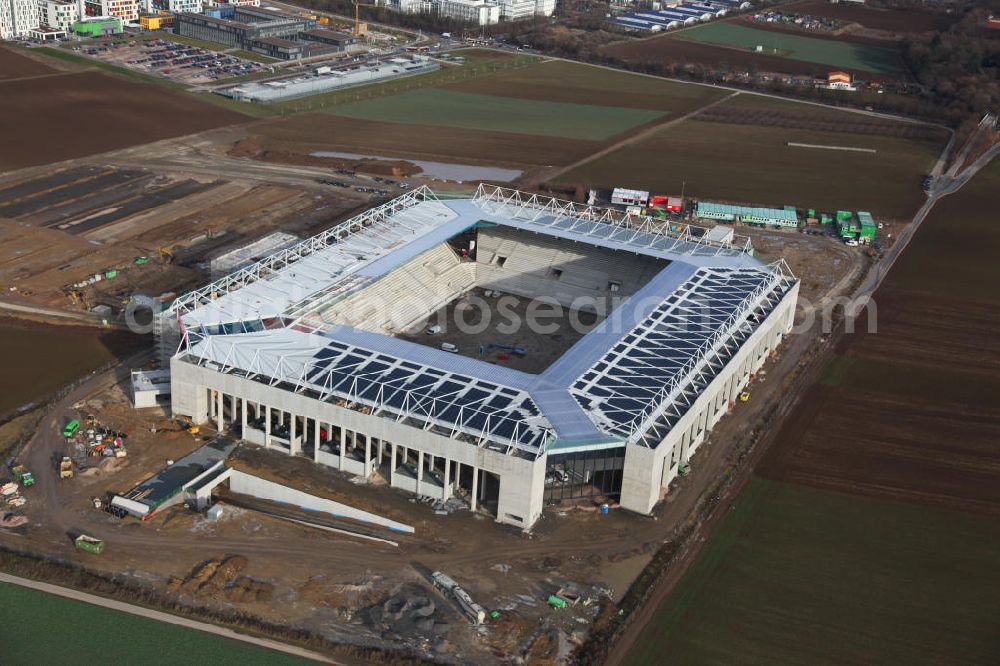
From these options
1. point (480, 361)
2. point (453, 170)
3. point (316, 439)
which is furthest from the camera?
point (453, 170)

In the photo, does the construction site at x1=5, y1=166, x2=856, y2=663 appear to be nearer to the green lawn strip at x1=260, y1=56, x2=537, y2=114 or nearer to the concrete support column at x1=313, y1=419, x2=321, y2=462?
the concrete support column at x1=313, y1=419, x2=321, y2=462

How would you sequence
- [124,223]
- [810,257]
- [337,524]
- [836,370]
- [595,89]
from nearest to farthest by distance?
[337,524] < [836,370] < [124,223] < [810,257] < [595,89]

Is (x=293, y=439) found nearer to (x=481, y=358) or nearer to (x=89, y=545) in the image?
(x=89, y=545)

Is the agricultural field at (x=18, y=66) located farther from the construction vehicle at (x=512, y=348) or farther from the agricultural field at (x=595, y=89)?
the construction vehicle at (x=512, y=348)

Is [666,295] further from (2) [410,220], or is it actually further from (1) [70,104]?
(1) [70,104]

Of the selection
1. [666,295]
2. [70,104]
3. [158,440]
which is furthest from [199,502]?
[70,104]

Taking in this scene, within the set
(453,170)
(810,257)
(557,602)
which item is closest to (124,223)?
(453,170)
